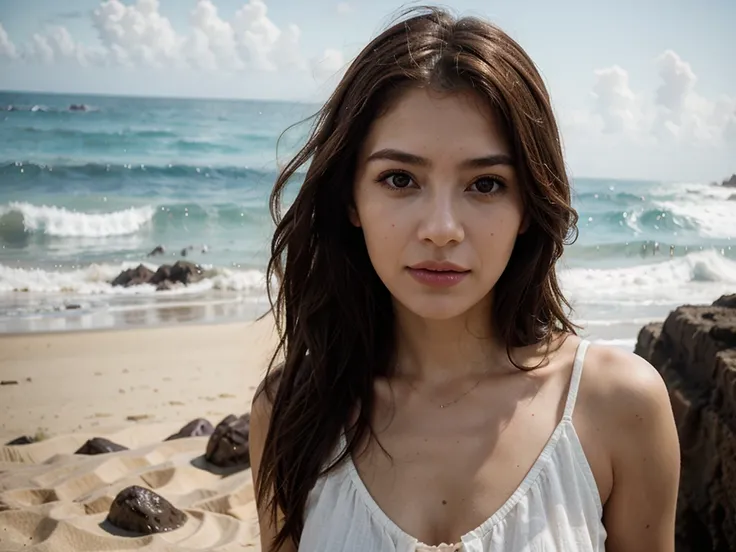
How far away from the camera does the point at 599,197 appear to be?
18078mm

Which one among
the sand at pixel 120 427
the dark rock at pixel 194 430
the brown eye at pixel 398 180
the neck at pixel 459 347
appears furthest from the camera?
the dark rock at pixel 194 430

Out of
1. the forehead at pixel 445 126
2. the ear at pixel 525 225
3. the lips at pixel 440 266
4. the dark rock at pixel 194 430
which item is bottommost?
the dark rock at pixel 194 430

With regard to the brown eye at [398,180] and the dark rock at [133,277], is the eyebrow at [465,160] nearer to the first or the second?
the brown eye at [398,180]

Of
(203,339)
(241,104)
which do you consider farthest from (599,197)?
(203,339)

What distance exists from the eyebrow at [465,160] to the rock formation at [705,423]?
101 cm

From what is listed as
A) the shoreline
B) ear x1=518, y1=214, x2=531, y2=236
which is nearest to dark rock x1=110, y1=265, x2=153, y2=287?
the shoreline

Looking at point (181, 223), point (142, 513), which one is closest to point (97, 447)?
point (142, 513)

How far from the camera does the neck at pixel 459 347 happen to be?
2.08 m

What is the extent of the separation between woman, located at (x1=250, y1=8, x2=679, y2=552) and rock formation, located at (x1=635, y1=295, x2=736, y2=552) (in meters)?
0.57

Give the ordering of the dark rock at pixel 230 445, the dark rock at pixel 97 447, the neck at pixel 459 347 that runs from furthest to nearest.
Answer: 1. the dark rock at pixel 97 447
2. the dark rock at pixel 230 445
3. the neck at pixel 459 347

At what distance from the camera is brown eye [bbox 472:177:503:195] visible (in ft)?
6.12

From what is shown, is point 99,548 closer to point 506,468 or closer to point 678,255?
point 506,468

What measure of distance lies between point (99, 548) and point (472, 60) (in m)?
2.49

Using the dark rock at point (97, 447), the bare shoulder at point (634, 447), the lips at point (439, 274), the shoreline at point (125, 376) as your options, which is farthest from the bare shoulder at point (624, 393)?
the dark rock at point (97, 447)
